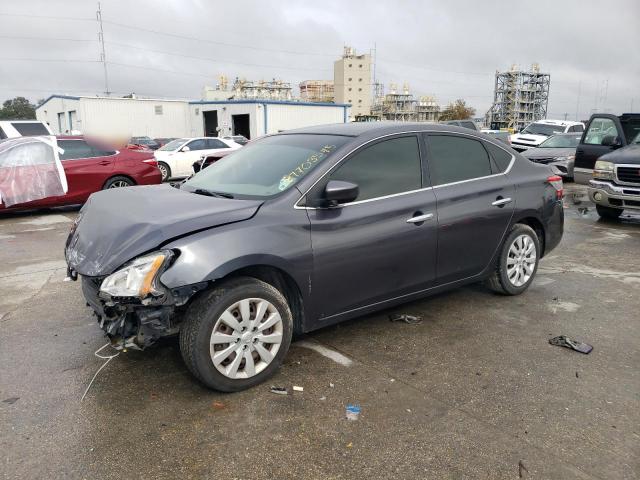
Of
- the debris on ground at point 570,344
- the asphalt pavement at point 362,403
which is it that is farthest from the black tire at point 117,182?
the debris on ground at point 570,344

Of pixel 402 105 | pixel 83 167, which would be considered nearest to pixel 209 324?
pixel 83 167

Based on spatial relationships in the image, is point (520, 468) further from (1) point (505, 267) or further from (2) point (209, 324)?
(1) point (505, 267)

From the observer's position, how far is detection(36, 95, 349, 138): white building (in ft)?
123

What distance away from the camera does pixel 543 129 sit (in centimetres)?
2275

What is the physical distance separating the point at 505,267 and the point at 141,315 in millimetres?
3410

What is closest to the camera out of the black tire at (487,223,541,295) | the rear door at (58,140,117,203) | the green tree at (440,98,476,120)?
the black tire at (487,223,541,295)

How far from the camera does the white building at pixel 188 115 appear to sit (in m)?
37.3

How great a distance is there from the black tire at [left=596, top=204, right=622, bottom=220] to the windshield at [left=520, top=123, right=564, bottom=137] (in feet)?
44.2

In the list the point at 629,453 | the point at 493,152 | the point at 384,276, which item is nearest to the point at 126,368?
the point at 384,276

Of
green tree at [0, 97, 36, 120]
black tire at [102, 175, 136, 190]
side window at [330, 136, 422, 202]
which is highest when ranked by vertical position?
green tree at [0, 97, 36, 120]

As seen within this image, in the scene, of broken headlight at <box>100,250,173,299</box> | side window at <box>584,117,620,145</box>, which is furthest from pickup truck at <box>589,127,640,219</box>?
broken headlight at <box>100,250,173,299</box>

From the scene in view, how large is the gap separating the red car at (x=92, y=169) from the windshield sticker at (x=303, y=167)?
762 cm

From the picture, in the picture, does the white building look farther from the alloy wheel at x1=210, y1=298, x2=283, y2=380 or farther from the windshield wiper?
the alloy wheel at x1=210, y1=298, x2=283, y2=380

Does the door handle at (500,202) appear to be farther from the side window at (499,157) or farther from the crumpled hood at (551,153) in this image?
the crumpled hood at (551,153)
